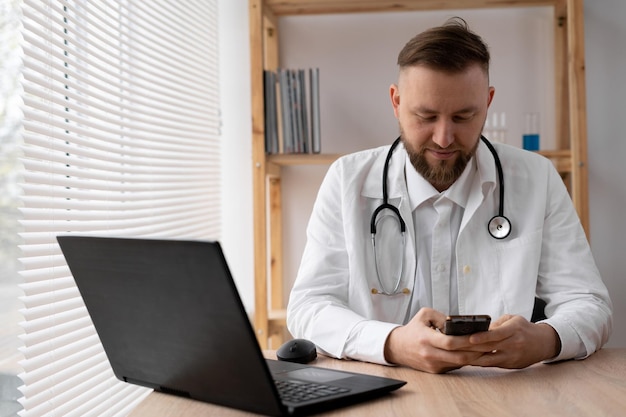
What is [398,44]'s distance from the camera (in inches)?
115

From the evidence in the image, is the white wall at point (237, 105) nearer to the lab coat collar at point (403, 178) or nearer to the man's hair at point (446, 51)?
the lab coat collar at point (403, 178)

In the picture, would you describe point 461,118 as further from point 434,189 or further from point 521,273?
point 521,273

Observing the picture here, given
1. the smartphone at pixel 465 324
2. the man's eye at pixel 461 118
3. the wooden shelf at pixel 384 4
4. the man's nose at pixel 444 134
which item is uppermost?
the wooden shelf at pixel 384 4

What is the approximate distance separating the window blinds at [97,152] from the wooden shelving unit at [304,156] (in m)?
0.28

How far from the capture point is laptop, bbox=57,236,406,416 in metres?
0.88

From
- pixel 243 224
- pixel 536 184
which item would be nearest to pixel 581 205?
pixel 536 184

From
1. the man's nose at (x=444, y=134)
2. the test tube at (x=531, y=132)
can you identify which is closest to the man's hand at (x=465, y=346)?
the man's nose at (x=444, y=134)

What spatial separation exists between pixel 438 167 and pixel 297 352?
66 cm

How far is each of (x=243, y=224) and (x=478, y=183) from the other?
1.47 metres

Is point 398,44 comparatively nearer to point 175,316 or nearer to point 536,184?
point 536,184

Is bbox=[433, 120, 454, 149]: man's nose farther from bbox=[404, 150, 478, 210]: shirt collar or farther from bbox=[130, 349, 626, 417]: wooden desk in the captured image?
bbox=[130, 349, 626, 417]: wooden desk

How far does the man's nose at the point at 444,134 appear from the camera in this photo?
1.67 m

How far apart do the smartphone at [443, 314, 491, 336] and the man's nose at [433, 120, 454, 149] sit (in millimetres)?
576

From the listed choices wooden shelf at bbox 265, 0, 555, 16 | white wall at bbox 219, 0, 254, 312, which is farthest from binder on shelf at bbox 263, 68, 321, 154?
white wall at bbox 219, 0, 254, 312
